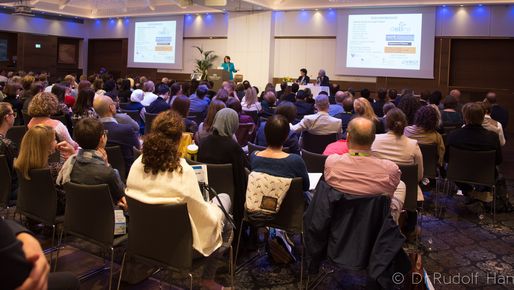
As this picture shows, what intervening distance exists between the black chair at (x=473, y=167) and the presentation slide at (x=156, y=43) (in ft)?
45.3

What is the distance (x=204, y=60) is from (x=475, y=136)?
12661mm

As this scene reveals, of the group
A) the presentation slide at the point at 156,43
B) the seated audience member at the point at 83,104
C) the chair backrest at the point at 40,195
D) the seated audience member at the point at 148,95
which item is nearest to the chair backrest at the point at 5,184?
the chair backrest at the point at 40,195

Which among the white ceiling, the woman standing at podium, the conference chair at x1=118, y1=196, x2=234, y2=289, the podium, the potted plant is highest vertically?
the white ceiling

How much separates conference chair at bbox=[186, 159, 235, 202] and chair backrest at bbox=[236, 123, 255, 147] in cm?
211

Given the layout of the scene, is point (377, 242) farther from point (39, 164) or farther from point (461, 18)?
point (461, 18)

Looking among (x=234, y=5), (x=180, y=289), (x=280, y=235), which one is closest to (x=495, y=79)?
(x=234, y=5)

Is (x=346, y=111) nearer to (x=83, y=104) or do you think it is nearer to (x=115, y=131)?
(x=115, y=131)

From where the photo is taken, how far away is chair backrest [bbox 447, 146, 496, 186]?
182 inches

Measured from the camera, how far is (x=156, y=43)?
17.8 m

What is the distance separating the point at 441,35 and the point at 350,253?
454 inches

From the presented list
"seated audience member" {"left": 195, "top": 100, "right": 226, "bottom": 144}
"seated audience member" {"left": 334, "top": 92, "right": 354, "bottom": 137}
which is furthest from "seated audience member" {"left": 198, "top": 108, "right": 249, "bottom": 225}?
"seated audience member" {"left": 334, "top": 92, "right": 354, "bottom": 137}

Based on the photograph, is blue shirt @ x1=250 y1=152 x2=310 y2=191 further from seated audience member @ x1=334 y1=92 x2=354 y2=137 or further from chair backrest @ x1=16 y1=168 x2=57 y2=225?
seated audience member @ x1=334 y1=92 x2=354 y2=137

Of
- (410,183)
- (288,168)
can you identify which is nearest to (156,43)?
(410,183)

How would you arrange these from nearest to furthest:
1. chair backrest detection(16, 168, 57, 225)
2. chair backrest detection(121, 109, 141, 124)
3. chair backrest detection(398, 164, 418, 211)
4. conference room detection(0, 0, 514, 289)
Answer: conference room detection(0, 0, 514, 289)
chair backrest detection(16, 168, 57, 225)
chair backrest detection(398, 164, 418, 211)
chair backrest detection(121, 109, 141, 124)
